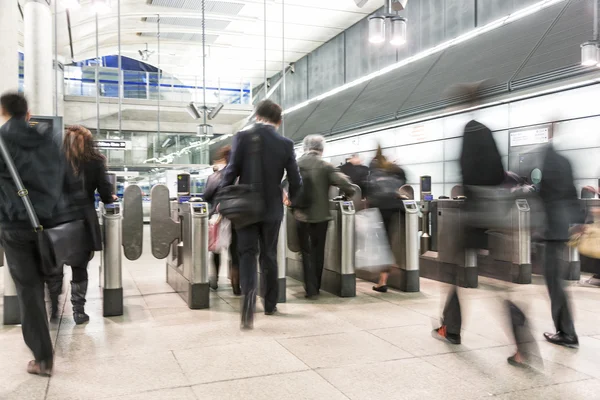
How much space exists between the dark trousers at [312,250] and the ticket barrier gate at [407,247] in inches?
37.7

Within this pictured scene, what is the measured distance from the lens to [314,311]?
462 centimetres

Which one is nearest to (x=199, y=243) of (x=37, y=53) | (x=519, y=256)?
(x=37, y=53)

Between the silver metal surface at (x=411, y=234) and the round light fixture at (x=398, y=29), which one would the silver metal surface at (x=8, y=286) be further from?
the round light fixture at (x=398, y=29)

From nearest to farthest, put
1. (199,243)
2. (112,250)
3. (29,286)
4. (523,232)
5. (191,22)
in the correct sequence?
1. (29,286)
2. (112,250)
3. (199,243)
4. (523,232)
5. (191,22)

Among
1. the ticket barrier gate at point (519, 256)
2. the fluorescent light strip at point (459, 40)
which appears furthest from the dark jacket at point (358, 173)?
the fluorescent light strip at point (459, 40)

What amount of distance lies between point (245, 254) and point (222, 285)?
2.53 m

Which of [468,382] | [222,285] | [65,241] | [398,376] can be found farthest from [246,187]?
[222,285]

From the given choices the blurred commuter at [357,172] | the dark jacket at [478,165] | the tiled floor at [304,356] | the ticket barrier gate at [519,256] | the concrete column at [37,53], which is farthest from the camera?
the blurred commuter at [357,172]

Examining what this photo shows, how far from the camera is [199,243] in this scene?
4785mm

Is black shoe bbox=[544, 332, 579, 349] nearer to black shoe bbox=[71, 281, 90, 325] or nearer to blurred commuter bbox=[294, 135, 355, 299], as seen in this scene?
blurred commuter bbox=[294, 135, 355, 299]

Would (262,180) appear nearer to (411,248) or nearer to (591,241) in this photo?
(411,248)

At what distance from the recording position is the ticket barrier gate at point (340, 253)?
529 centimetres

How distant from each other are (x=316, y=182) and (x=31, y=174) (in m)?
2.62

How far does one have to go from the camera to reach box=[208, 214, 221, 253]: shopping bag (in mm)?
5008
